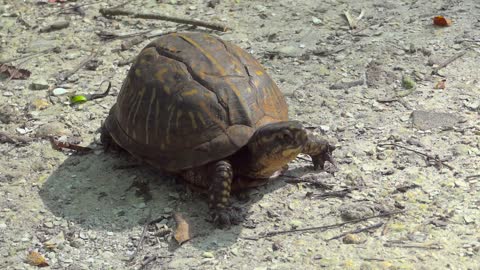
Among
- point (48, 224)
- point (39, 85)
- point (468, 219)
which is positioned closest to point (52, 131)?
point (39, 85)

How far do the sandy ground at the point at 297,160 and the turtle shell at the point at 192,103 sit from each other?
0.35m

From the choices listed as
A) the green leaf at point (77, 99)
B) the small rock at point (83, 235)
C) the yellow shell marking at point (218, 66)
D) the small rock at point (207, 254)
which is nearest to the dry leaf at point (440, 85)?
the yellow shell marking at point (218, 66)

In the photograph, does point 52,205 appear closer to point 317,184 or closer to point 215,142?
point 215,142

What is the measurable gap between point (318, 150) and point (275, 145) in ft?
1.74

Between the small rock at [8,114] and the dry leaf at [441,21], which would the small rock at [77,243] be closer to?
the small rock at [8,114]

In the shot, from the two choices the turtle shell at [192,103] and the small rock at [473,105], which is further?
the small rock at [473,105]

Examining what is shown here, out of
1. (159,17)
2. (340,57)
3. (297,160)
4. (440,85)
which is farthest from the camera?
(159,17)

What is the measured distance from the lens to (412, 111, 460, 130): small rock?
5.27m

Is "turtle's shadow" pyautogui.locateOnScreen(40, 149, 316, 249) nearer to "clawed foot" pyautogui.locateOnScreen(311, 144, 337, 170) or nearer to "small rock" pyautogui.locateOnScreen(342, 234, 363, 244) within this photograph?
"clawed foot" pyautogui.locateOnScreen(311, 144, 337, 170)

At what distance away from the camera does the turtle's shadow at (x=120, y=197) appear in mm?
4578

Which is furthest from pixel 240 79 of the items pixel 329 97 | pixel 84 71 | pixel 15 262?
pixel 84 71

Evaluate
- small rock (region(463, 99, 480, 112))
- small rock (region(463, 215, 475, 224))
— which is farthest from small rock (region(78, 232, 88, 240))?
small rock (region(463, 99, 480, 112))

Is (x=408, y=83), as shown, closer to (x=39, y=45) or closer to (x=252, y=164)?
(x=252, y=164)

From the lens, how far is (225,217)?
443 cm
